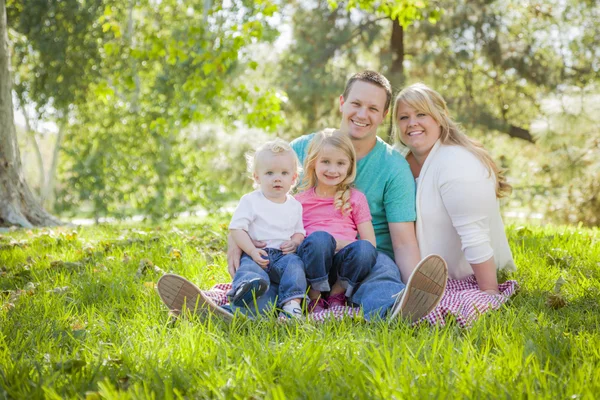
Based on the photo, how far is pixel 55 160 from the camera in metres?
21.7

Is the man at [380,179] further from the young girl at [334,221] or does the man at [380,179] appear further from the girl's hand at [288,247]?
the girl's hand at [288,247]

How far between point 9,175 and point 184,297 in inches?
199

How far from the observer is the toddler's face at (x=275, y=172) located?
3.28 m

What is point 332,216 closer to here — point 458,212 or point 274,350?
point 458,212

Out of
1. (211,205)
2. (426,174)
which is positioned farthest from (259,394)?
(211,205)

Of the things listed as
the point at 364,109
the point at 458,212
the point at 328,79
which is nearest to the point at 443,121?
the point at 364,109

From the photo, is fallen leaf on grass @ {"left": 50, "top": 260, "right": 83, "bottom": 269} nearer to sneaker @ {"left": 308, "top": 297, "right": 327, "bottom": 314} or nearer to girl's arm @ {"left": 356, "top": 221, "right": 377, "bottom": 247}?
sneaker @ {"left": 308, "top": 297, "right": 327, "bottom": 314}

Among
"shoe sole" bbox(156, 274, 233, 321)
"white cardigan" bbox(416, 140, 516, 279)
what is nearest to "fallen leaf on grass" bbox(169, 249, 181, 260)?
"shoe sole" bbox(156, 274, 233, 321)

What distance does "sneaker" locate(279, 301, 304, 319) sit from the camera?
2.74 metres

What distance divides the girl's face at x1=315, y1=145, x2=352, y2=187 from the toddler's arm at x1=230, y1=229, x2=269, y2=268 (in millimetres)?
607

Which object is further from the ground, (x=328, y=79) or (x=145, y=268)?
(x=328, y=79)

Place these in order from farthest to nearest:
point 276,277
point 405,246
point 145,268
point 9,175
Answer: point 9,175, point 145,268, point 405,246, point 276,277

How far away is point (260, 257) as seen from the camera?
10.3ft

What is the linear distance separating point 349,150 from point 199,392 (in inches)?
79.8
